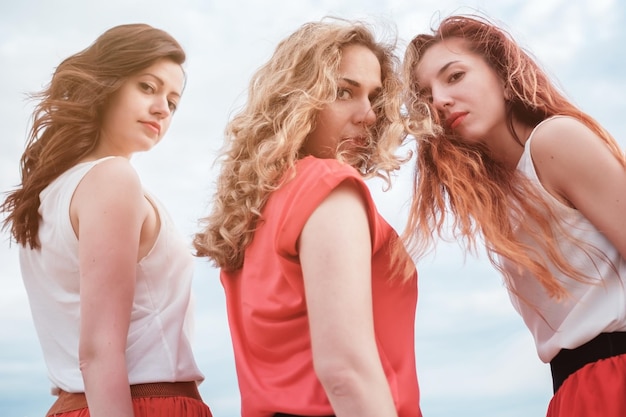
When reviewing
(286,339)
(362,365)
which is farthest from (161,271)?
(362,365)

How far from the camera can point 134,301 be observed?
2.45m

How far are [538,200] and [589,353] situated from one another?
1.86 feet

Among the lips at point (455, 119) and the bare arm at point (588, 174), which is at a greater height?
the lips at point (455, 119)

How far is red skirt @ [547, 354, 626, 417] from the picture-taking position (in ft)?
7.63

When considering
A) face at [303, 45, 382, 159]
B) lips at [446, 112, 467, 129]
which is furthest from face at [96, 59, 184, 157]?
lips at [446, 112, 467, 129]

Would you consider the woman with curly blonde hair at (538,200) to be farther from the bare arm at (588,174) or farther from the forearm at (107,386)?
the forearm at (107,386)

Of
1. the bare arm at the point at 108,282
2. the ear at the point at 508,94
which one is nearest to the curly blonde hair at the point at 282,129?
the bare arm at the point at 108,282

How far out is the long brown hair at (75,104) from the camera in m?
2.80

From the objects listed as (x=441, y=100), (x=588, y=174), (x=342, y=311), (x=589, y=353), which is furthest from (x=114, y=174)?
(x=589, y=353)

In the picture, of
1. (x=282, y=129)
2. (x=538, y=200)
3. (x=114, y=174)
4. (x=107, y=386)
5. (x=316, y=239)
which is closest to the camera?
(x=316, y=239)

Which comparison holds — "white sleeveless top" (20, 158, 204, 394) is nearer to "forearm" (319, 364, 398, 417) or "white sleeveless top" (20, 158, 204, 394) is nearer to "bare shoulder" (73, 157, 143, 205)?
"bare shoulder" (73, 157, 143, 205)

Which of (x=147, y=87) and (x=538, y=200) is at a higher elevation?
(x=147, y=87)

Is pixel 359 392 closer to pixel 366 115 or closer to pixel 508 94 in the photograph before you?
pixel 366 115

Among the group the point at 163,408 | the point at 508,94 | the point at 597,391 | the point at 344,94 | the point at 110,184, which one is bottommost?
the point at 597,391
